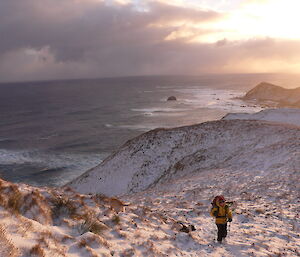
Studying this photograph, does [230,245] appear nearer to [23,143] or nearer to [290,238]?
[290,238]

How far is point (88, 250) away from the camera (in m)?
7.17

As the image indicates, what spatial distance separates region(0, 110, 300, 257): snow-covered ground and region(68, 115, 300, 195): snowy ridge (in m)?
0.24

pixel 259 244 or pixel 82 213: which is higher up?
pixel 82 213

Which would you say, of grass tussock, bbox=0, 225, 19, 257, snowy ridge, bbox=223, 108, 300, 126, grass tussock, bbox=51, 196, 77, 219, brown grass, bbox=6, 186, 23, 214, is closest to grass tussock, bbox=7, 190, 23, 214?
brown grass, bbox=6, 186, 23, 214

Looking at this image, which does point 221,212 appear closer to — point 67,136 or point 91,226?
point 91,226

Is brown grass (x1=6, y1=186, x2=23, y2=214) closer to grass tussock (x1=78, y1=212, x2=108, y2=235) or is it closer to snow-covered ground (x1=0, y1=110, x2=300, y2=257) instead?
snow-covered ground (x1=0, y1=110, x2=300, y2=257)

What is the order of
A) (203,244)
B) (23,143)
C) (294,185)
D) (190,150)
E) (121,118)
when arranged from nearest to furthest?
(203,244), (294,185), (190,150), (23,143), (121,118)

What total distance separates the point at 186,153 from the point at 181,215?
1993cm

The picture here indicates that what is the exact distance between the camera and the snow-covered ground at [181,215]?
7430 millimetres

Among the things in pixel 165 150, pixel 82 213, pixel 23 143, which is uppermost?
pixel 82 213

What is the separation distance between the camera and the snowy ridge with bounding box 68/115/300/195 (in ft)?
87.4

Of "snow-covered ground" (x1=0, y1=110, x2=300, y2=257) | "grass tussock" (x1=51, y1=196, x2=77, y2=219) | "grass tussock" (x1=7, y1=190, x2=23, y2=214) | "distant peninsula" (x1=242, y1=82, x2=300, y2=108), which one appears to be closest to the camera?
"snow-covered ground" (x1=0, y1=110, x2=300, y2=257)

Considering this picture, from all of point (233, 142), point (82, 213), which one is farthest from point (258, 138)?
point (82, 213)

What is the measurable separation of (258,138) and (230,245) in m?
23.1
